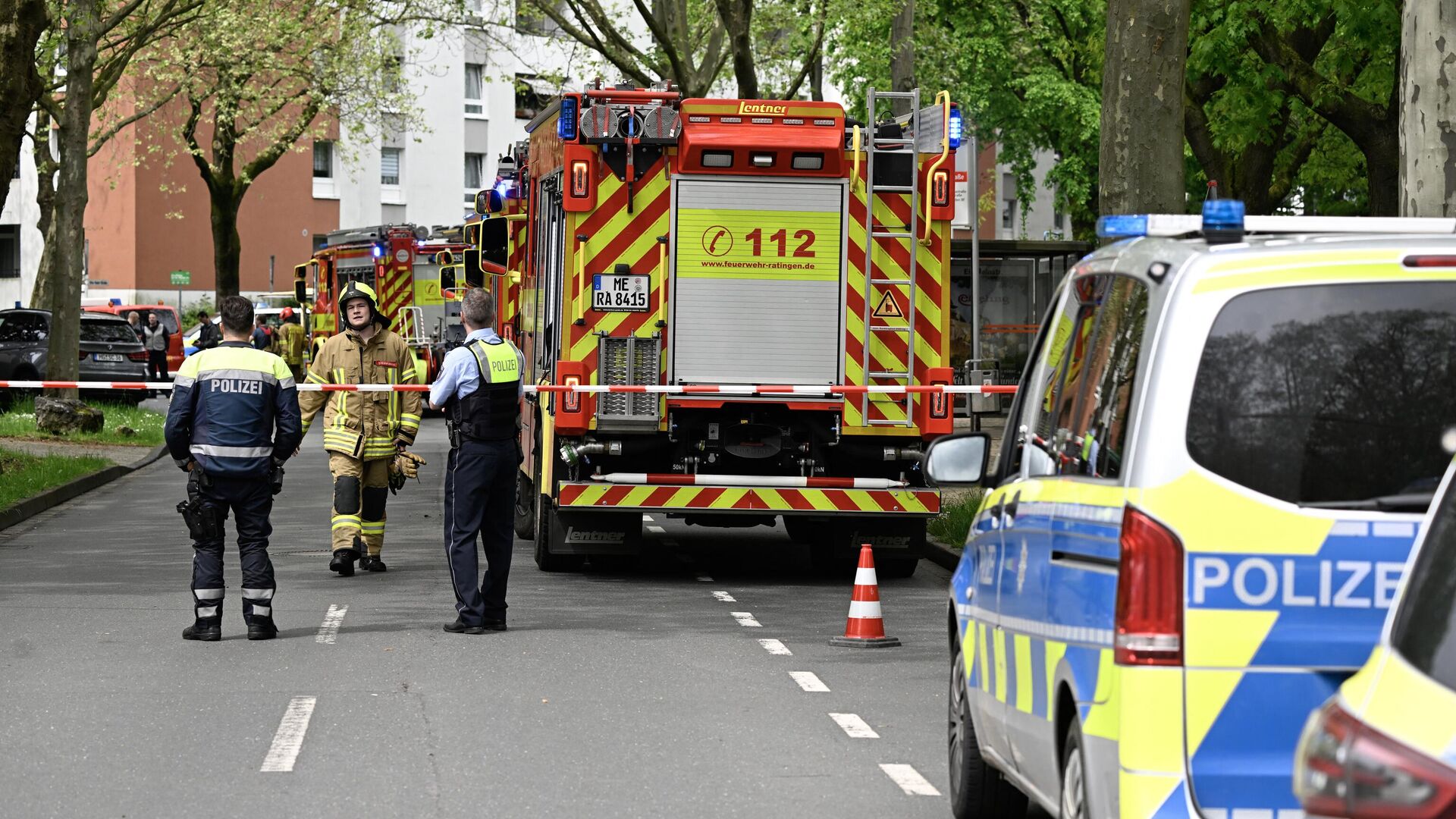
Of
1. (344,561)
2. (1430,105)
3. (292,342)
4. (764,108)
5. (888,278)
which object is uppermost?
(764,108)

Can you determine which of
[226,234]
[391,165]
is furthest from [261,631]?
[391,165]

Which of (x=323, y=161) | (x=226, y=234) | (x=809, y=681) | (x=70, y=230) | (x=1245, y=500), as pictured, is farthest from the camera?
(x=323, y=161)

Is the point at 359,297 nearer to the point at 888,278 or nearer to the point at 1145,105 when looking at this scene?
the point at 888,278

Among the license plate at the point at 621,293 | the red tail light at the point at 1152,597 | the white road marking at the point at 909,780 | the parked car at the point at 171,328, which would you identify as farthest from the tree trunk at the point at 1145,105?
the parked car at the point at 171,328

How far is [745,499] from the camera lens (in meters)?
13.7

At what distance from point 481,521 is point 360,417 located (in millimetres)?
2727

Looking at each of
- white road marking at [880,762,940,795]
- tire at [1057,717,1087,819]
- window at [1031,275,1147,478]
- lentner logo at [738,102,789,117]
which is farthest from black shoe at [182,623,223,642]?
tire at [1057,717,1087,819]

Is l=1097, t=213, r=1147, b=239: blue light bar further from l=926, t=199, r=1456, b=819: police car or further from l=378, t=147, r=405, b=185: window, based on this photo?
l=378, t=147, r=405, b=185: window

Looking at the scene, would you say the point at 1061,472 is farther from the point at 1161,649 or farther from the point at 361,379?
the point at 361,379

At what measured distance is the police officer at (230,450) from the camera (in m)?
11.0

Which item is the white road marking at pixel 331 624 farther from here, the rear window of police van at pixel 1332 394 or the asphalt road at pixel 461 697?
the rear window of police van at pixel 1332 394

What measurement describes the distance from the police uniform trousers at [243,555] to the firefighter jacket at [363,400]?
9.27 ft

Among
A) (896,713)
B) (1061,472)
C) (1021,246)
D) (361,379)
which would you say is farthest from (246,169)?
(1061,472)

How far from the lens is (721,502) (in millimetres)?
13656
